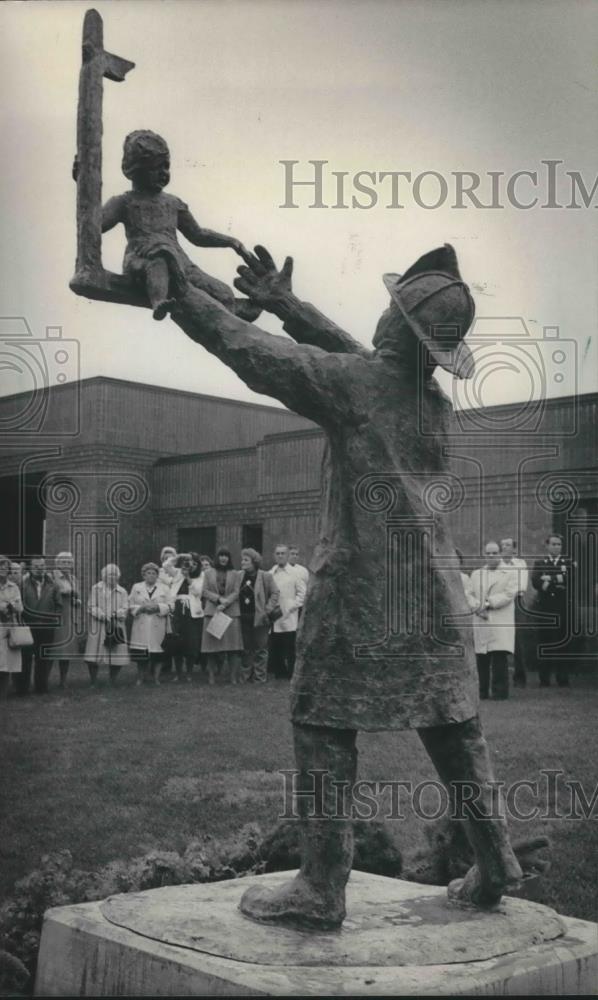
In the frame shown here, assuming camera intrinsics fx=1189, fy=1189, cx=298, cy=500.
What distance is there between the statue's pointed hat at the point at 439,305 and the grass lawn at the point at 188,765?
11.7ft

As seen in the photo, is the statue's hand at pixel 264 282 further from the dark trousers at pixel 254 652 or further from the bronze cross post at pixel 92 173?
the dark trousers at pixel 254 652

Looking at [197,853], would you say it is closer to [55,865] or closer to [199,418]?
[55,865]

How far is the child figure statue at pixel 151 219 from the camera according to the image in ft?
12.4

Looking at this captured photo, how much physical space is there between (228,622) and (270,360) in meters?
9.05

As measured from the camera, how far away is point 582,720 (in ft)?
35.6

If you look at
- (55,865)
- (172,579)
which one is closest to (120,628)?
(172,579)

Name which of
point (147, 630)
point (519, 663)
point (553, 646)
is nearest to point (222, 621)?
point (147, 630)

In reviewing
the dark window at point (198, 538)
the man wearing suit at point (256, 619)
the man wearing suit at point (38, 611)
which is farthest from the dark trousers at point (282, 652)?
the dark window at point (198, 538)

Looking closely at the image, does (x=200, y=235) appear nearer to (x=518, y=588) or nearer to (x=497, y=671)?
(x=497, y=671)

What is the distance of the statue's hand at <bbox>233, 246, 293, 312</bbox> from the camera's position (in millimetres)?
4207

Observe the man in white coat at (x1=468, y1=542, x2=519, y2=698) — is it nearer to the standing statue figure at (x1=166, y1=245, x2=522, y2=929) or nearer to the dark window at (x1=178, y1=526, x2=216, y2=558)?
the dark window at (x1=178, y1=526, x2=216, y2=558)

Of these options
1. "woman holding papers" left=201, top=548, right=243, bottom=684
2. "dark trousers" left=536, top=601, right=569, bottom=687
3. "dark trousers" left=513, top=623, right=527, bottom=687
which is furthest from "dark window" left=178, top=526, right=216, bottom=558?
"dark trousers" left=536, top=601, right=569, bottom=687

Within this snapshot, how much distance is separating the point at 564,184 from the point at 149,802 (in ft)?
17.6

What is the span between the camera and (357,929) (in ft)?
13.1
